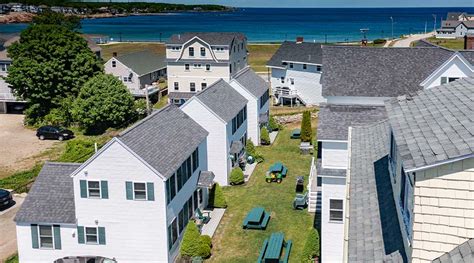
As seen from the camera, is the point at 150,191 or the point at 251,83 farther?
the point at 251,83

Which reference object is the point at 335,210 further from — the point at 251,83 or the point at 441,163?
the point at 251,83

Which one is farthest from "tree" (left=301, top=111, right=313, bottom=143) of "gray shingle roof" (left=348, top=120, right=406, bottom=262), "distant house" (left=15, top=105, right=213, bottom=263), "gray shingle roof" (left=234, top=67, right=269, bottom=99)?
"gray shingle roof" (left=348, top=120, right=406, bottom=262)

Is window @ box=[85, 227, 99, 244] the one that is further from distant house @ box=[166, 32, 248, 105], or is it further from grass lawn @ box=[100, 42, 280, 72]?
grass lawn @ box=[100, 42, 280, 72]

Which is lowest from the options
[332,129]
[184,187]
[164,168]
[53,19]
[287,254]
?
[287,254]

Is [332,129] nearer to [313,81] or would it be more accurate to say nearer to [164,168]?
[164,168]

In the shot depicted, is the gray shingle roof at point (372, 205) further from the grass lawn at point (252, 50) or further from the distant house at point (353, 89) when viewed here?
the grass lawn at point (252, 50)

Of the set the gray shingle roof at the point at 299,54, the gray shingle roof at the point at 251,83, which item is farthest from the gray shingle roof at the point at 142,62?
the gray shingle roof at the point at 251,83

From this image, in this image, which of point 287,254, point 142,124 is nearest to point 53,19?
point 142,124

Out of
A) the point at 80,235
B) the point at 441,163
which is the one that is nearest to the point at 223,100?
the point at 80,235
